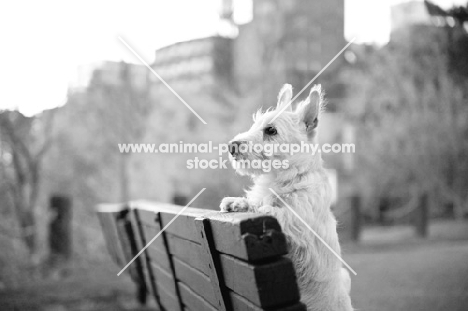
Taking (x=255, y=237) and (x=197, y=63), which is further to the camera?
(x=197, y=63)

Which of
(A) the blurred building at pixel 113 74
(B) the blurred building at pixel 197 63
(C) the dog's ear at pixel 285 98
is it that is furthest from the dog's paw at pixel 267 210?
(B) the blurred building at pixel 197 63

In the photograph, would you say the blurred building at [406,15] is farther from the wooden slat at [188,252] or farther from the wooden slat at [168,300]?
the wooden slat at [188,252]

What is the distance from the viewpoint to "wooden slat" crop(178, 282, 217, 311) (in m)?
2.09

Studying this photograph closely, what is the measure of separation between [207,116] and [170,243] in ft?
42.3

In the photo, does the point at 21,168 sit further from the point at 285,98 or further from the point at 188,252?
the point at 188,252

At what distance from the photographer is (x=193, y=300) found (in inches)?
91.7

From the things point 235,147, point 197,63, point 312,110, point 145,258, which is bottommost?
point 145,258

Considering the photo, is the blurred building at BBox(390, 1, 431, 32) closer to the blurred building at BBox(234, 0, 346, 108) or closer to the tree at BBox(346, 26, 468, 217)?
the tree at BBox(346, 26, 468, 217)

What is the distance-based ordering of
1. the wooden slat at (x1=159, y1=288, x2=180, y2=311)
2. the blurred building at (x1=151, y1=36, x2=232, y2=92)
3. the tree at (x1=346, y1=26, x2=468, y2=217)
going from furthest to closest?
the blurred building at (x1=151, y1=36, x2=232, y2=92) → the tree at (x1=346, y1=26, x2=468, y2=217) → the wooden slat at (x1=159, y1=288, x2=180, y2=311)

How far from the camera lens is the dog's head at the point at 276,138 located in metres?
3.00

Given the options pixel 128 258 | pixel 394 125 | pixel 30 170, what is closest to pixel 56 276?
pixel 30 170

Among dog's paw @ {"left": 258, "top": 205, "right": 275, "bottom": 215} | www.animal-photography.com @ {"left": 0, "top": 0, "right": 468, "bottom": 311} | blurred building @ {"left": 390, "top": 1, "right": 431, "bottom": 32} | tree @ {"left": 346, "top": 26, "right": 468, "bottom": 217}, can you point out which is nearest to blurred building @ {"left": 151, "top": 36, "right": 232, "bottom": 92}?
www.animal-photography.com @ {"left": 0, "top": 0, "right": 468, "bottom": 311}

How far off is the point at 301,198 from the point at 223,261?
3.30ft

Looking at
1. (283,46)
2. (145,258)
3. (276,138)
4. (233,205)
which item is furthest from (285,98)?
(283,46)
